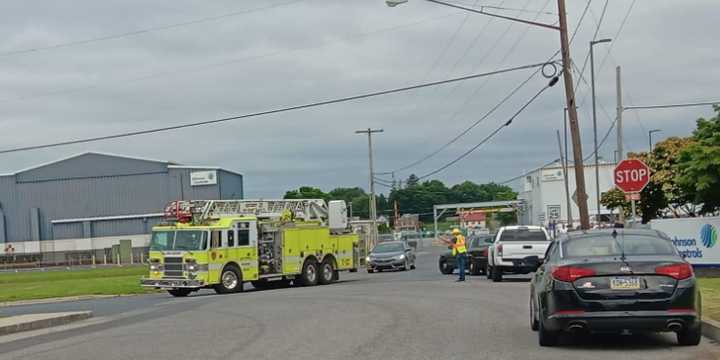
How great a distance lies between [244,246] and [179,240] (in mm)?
2209

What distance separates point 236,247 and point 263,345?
1955cm

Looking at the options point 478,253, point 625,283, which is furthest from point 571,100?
point 625,283

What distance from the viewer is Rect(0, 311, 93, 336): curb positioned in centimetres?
2031

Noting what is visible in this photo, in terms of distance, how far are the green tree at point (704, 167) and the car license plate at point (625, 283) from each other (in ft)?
60.6

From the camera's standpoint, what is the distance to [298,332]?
52.4 ft

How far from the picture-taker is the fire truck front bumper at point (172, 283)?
3228 cm

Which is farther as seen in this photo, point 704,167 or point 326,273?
point 326,273

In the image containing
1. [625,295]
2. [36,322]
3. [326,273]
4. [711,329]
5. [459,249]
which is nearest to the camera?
[625,295]

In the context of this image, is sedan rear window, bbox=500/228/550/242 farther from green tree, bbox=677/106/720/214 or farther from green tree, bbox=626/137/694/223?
green tree, bbox=626/137/694/223

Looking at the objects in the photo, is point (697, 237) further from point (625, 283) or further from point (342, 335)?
point (625, 283)

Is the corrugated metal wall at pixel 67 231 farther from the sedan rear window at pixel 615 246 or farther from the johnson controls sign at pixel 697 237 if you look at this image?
the sedan rear window at pixel 615 246

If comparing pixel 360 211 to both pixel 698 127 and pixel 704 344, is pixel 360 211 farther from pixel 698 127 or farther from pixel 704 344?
pixel 704 344

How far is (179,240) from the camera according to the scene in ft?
108

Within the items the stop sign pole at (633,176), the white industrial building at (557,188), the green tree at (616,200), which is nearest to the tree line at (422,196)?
the white industrial building at (557,188)
